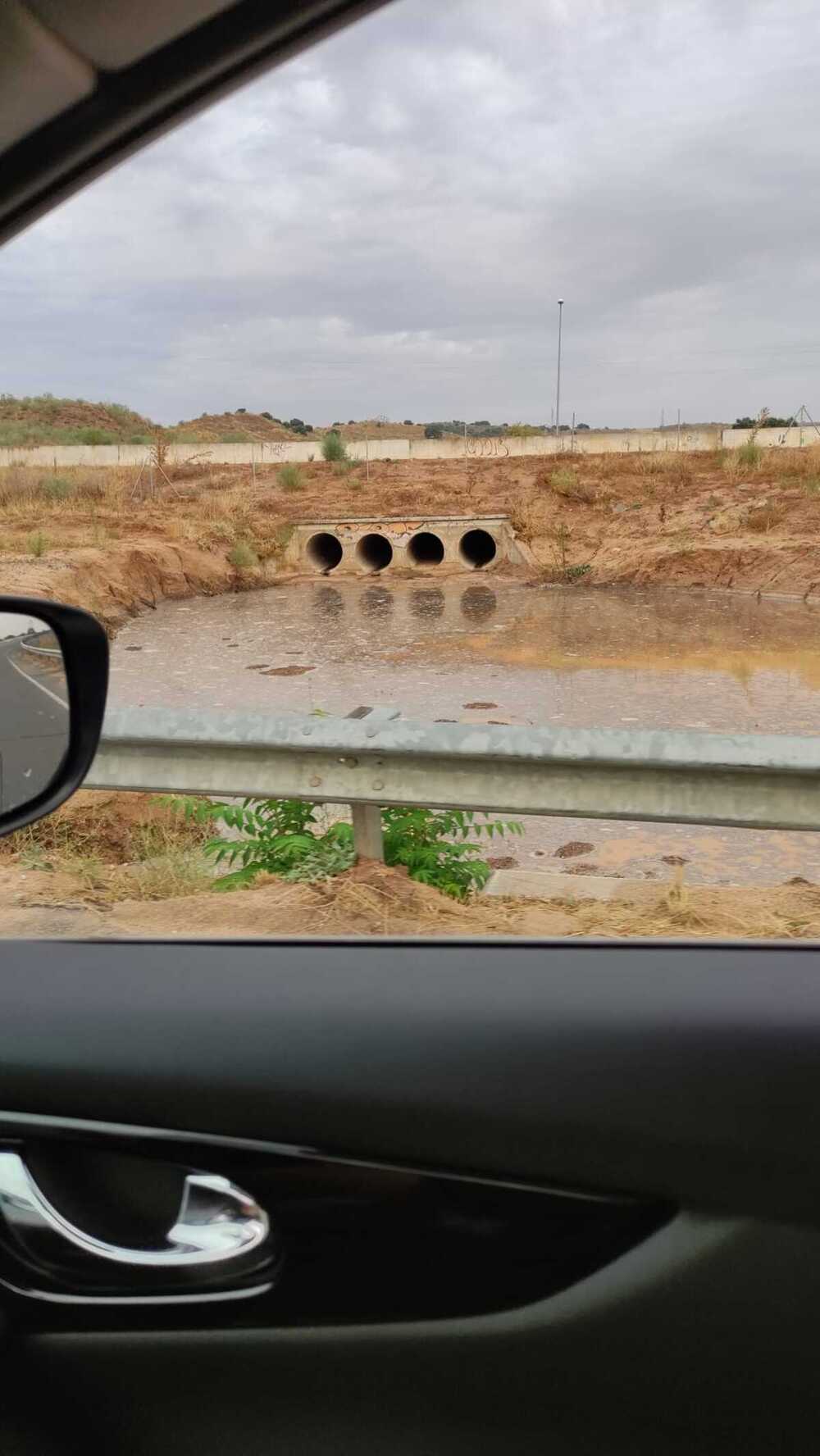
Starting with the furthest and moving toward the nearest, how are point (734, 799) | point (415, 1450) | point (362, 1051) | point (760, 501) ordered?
point (760, 501)
point (734, 799)
point (362, 1051)
point (415, 1450)

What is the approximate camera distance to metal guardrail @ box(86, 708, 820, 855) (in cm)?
279

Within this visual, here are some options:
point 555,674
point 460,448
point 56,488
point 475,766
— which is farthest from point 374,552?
point 475,766

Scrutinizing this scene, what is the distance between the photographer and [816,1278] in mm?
→ 1235

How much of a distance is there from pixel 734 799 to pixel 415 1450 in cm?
189

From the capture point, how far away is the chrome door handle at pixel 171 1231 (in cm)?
133

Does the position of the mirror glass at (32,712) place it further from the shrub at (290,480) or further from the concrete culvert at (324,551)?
the shrub at (290,480)

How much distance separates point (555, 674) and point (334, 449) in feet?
98.1

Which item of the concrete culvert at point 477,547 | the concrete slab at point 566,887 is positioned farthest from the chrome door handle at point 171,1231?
the concrete culvert at point 477,547

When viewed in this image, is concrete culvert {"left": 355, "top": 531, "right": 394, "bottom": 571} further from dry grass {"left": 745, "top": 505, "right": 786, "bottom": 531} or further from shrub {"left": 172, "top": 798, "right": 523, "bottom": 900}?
shrub {"left": 172, "top": 798, "right": 523, "bottom": 900}

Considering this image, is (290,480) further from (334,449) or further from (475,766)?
(475,766)

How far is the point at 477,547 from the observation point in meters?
27.1

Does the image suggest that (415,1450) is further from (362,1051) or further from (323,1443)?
(362,1051)

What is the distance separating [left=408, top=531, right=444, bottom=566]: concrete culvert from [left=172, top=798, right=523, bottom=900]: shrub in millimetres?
21913

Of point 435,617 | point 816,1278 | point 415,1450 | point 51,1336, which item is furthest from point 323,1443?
point 435,617
